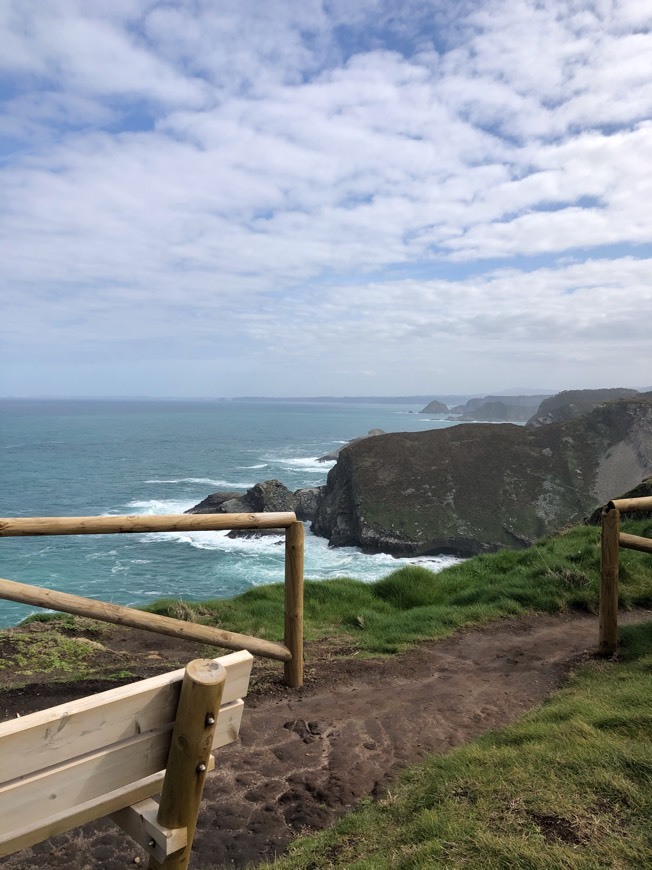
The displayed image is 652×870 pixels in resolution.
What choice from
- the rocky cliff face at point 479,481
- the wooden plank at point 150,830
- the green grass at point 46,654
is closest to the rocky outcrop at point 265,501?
the rocky cliff face at point 479,481

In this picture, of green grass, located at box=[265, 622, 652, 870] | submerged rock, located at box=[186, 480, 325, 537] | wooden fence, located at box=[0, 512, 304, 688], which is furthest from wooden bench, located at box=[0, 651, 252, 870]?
submerged rock, located at box=[186, 480, 325, 537]

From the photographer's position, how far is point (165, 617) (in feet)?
19.3

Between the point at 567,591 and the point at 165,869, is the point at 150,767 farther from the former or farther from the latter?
the point at 567,591

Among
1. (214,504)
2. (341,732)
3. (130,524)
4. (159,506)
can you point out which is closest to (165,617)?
(130,524)

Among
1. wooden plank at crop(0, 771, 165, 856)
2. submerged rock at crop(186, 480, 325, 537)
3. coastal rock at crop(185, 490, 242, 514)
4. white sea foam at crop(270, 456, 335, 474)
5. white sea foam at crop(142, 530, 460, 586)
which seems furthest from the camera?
white sea foam at crop(270, 456, 335, 474)

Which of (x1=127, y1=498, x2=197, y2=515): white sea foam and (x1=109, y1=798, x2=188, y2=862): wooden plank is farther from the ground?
(x1=109, y1=798, x2=188, y2=862): wooden plank

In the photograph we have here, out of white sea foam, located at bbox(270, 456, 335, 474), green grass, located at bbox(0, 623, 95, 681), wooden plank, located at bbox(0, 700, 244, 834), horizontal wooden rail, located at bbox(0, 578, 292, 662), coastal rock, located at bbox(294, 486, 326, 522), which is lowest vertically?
white sea foam, located at bbox(270, 456, 335, 474)

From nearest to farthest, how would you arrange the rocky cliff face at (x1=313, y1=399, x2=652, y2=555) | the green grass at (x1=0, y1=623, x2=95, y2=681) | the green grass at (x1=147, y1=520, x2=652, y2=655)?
the green grass at (x1=0, y1=623, x2=95, y2=681), the green grass at (x1=147, y1=520, x2=652, y2=655), the rocky cliff face at (x1=313, y1=399, x2=652, y2=555)

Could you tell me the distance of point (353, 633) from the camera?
920cm

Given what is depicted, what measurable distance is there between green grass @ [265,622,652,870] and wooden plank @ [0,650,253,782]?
1809 mm

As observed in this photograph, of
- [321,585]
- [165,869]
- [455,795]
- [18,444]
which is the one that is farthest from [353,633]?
[18,444]

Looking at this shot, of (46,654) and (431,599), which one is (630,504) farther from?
(46,654)

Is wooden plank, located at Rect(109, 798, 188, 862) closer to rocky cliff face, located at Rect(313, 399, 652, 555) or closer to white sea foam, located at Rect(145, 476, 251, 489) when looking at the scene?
rocky cliff face, located at Rect(313, 399, 652, 555)

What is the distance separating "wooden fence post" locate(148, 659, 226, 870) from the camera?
7.93ft
